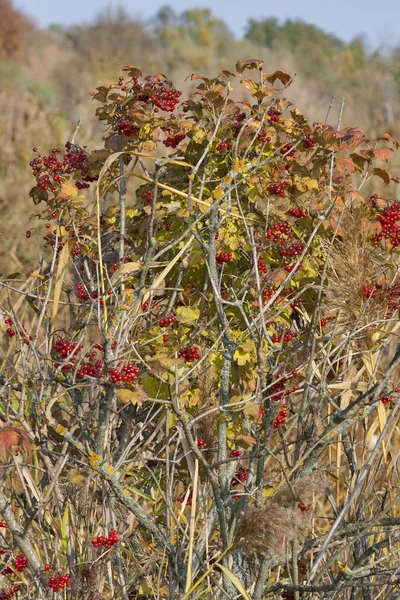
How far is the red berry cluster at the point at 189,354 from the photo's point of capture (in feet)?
7.30

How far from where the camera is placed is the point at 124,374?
77.3 inches

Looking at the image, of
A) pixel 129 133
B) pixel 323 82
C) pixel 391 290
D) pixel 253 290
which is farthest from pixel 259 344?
pixel 323 82

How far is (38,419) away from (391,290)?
108cm

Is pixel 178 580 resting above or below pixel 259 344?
below

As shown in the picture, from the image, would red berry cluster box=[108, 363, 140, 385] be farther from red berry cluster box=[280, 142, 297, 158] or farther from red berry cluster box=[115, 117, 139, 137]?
red berry cluster box=[280, 142, 297, 158]

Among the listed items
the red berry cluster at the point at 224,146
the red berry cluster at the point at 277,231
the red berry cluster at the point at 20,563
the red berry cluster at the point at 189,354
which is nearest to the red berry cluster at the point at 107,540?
the red berry cluster at the point at 20,563

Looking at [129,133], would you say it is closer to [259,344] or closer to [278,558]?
[259,344]

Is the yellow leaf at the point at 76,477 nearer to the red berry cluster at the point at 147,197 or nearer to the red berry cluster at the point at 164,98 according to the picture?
the red berry cluster at the point at 147,197

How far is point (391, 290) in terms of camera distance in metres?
2.26

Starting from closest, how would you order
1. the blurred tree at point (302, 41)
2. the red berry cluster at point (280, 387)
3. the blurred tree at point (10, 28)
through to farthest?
the red berry cluster at point (280, 387) → the blurred tree at point (10, 28) → the blurred tree at point (302, 41)

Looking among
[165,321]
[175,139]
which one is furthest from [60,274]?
[175,139]

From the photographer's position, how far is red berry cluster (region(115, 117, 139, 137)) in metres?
2.41

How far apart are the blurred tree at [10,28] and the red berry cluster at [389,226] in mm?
21300

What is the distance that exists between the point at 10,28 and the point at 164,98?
938 inches
